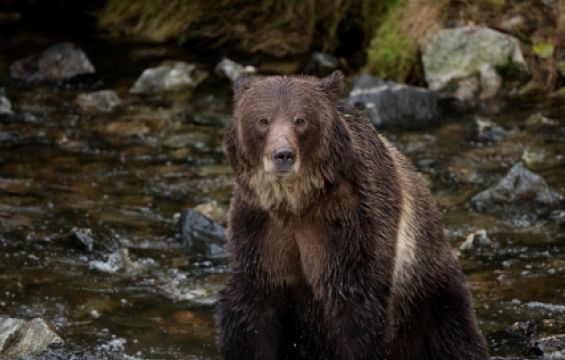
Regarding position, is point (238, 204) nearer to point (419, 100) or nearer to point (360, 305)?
point (360, 305)

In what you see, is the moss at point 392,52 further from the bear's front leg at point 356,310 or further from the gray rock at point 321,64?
the bear's front leg at point 356,310

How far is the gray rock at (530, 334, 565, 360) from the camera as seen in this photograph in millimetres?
5766

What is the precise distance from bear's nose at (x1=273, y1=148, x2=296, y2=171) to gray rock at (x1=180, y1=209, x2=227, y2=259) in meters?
2.87

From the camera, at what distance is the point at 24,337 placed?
583 centimetres

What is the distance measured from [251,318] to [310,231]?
48cm

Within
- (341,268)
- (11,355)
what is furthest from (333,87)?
(11,355)

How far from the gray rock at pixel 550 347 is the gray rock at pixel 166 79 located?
264 inches

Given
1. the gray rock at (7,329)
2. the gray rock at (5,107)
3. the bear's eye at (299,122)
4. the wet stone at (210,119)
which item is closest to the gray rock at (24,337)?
the gray rock at (7,329)

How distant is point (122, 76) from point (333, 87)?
7.46m

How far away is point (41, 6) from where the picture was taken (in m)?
15.3

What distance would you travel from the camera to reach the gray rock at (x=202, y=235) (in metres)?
7.61

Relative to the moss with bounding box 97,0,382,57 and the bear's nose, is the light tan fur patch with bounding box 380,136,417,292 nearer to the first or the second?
the bear's nose

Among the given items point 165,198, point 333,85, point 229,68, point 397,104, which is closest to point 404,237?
point 333,85

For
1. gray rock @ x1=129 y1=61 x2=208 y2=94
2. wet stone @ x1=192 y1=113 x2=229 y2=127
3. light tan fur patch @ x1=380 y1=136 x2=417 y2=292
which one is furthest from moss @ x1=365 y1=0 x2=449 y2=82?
light tan fur patch @ x1=380 y1=136 x2=417 y2=292
